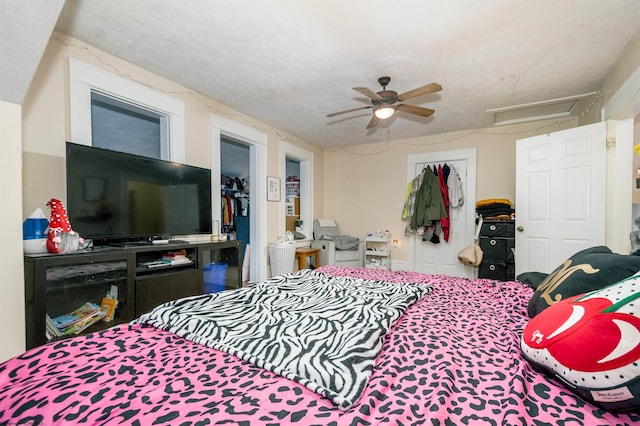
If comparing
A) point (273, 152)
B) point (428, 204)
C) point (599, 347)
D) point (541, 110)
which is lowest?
point (599, 347)

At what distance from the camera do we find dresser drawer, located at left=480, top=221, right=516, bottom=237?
3.45 metres

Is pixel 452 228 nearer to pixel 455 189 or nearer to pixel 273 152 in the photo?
pixel 455 189

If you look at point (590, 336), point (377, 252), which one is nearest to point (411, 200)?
point (377, 252)

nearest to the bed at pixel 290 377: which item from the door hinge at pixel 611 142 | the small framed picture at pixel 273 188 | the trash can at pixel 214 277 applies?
the trash can at pixel 214 277

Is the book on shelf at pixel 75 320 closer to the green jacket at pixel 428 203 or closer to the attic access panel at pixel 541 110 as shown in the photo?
the green jacket at pixel 428 203

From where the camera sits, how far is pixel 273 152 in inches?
162

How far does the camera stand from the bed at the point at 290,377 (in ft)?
2.04

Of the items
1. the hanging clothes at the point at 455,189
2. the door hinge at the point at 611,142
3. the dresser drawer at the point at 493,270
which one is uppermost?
the door hinge at the point at 611,142

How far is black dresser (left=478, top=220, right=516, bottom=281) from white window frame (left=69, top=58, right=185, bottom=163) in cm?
358

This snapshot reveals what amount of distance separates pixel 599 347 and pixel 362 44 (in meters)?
2.21

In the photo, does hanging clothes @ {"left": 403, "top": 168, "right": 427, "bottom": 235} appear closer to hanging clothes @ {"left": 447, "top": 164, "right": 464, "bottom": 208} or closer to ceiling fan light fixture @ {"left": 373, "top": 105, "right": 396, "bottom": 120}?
hanging clothes @ {"left": 447, "top": 164, "right": 464, "bottom": 208}

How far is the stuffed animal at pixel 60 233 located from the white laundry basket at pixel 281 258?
87.0 inches

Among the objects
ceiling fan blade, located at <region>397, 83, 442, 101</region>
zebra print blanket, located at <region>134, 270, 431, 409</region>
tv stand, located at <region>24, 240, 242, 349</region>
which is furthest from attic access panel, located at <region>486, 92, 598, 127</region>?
tv stand, located at <region>24, 240, 242, 349</region>

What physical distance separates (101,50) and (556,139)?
424 centimetres
